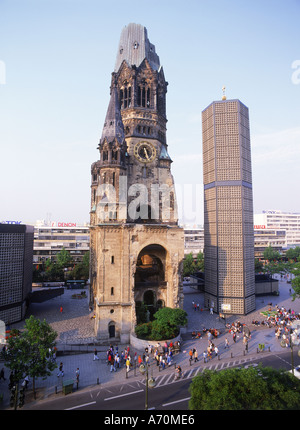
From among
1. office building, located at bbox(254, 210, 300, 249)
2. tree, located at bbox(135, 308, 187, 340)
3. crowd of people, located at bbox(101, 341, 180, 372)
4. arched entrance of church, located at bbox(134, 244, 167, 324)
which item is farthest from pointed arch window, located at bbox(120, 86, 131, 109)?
office building, located at bbox(254, 210, 300, 249)

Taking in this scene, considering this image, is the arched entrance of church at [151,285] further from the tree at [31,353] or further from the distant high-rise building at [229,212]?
the tree at [31,353]

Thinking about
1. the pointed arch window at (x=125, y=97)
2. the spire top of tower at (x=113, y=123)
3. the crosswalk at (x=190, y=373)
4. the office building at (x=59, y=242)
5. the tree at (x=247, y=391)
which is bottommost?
the crosswalk at (x=190, y=373)

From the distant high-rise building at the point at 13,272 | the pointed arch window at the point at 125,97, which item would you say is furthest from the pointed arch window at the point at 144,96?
the distant high-rise building at the point at 13,272

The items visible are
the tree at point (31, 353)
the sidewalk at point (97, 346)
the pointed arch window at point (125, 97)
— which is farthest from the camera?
the pointed arch window at point (125, 97)

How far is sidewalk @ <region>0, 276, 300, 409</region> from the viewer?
2777cm

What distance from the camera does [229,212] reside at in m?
53.8

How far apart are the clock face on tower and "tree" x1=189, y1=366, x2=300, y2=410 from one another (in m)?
39.9

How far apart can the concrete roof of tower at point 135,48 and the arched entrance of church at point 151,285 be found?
35.6m

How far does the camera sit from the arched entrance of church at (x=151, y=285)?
146ft

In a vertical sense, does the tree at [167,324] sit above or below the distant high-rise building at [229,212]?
below

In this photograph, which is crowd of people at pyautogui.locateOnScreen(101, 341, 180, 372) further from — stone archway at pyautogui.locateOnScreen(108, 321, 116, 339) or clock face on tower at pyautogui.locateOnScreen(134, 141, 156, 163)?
clock face on tower at pyautogui.locateOnScreen(134, 141, 156, 163)

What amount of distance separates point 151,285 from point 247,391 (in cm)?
3117

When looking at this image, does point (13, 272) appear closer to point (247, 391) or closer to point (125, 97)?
point (125, 97)
